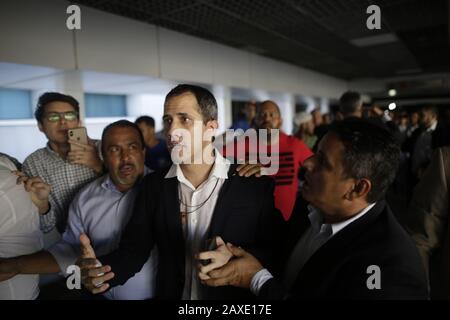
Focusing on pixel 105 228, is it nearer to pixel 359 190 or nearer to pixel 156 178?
pixel 156 178

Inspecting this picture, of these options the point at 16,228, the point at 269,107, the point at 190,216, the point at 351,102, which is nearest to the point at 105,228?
the point at 16,228

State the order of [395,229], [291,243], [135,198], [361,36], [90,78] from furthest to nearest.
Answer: [361,36] < [90,78] < [135,198] < [291,243] < [395,229]

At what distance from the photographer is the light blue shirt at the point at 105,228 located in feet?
3.74

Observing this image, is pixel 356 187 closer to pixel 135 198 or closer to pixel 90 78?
pixel 135 198

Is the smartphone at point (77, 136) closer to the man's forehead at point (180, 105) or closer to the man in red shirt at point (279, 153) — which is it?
the man's forehead at point (180, 105)

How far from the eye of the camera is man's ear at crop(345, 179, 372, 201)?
0.79 meters

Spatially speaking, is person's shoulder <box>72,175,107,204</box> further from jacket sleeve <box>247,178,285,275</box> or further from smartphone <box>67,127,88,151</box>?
jacket sleeve <box>247,178,285,275</box>

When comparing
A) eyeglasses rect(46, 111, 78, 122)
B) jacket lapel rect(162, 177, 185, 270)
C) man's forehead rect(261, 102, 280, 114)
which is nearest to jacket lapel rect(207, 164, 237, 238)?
jacket lapel rect(162, 177, 185, 270)

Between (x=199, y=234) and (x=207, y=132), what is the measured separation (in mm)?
378

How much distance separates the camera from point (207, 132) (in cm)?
106

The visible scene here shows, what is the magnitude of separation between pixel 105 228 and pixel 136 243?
22cm

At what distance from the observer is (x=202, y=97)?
1.03 metres

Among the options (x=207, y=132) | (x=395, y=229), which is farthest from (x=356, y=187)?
(x=207, y=132)
